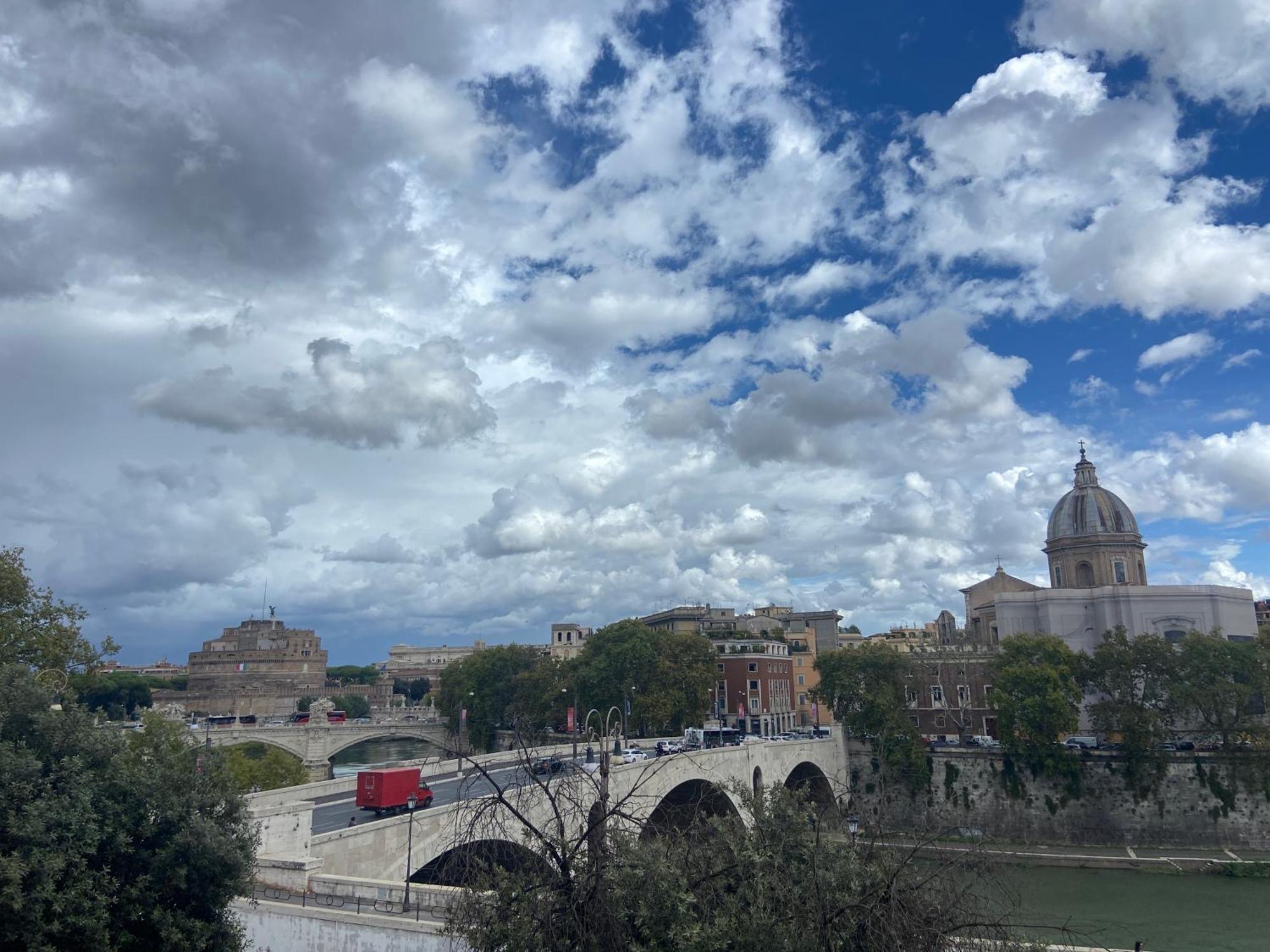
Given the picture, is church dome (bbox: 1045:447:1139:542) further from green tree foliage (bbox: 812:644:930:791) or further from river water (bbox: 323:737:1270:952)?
river water (bbox: 323:737:1270:952)

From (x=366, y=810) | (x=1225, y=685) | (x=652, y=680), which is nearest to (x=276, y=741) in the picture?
(x=652, y=680)

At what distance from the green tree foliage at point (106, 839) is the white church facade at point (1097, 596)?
76.2 metres

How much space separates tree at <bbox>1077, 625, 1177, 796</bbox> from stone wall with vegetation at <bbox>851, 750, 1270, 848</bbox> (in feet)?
3.24

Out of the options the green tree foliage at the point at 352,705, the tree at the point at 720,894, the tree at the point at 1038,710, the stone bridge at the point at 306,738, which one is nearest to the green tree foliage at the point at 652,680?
the stone bridge at the point at 306,738

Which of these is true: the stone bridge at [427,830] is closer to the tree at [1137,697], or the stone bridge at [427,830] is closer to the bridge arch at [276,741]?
the tree at [1137,697]

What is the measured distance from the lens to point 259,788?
47.7 m

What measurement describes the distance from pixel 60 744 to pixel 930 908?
16.9 metres

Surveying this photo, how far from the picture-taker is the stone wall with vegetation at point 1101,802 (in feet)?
203

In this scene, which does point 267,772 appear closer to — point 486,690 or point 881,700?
point 881,700

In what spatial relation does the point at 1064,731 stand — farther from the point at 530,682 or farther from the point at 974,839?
the point at 974,839

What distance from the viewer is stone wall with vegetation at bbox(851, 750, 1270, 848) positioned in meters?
61.9

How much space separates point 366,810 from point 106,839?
18.2 metres

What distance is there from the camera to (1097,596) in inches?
3519

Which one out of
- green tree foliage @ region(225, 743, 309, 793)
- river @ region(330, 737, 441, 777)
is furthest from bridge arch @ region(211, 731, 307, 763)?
river @ region(330, 737, 441, 777)
